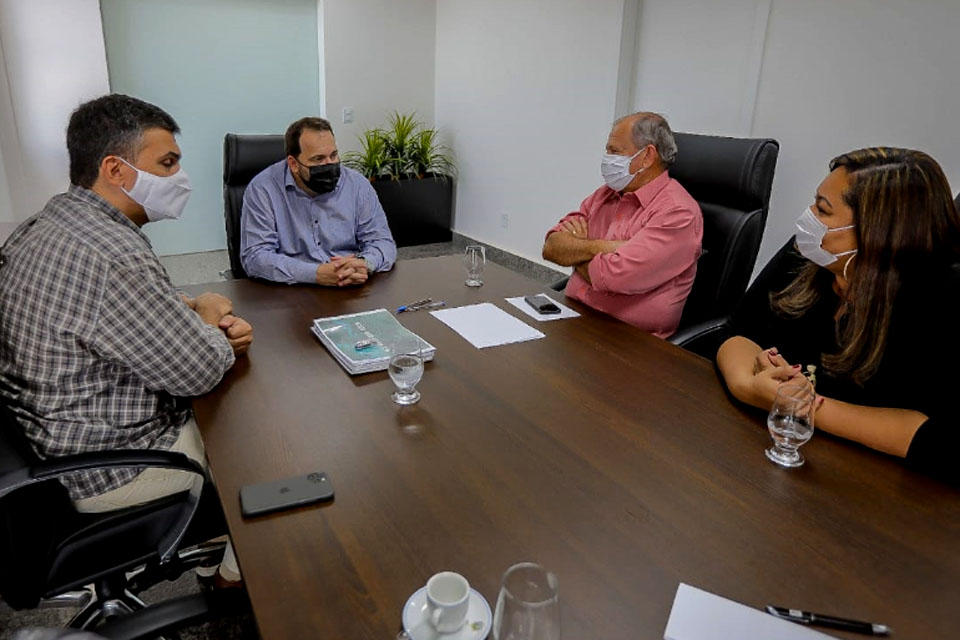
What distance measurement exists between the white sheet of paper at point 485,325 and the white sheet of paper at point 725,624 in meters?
0.88

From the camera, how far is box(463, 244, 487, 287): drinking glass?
2.04m

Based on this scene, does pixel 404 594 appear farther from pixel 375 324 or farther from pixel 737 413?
pixel 375 324

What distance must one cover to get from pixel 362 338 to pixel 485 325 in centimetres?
34

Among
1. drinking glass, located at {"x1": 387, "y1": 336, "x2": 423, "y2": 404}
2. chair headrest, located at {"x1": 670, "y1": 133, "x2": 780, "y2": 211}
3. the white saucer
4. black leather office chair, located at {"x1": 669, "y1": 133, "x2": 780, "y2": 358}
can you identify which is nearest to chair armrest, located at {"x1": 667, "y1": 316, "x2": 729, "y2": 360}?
black leather office chair, located at {"x1": 669, "y1": 133, "x2": 780, "y2": 358}

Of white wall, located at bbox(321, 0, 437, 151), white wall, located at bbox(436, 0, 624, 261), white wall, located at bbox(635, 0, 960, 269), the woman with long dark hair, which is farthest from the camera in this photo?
white wall, located at bbox(321, 0, 437, 151)

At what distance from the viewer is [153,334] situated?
123cm

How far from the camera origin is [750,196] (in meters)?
2.04

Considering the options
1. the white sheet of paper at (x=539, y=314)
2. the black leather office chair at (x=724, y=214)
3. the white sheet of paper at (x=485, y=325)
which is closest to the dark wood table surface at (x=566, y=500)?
the white sheet of paper at (x=485, y=325)

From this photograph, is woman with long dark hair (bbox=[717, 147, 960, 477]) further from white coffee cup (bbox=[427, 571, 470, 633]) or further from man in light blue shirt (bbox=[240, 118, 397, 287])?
man in light blue shirt (bbox=[240, 118, 397, 287])

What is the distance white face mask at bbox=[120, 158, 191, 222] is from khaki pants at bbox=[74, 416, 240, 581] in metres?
0.51

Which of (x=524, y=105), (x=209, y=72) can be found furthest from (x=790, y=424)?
(x=209, y=72)

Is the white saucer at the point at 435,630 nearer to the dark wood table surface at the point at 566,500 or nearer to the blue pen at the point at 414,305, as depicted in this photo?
the dark wood table surface at the point at 566,500

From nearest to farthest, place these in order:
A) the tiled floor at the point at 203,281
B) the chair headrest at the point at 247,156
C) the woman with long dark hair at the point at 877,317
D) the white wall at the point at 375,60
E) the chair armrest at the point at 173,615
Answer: the chair armrest at the point at 173,615 < the woman with long dark hair at the point at 877,317 < the tiled floor at the point at 203,281 < the chair headrest at the point at 247,156 < the white wall at the point at 375,60

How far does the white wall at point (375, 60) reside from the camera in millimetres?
4977
